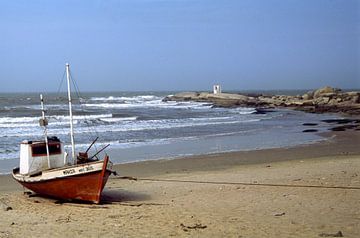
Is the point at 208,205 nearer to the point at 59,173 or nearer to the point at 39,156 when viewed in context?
the point at 59,173

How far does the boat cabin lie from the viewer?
11883mm

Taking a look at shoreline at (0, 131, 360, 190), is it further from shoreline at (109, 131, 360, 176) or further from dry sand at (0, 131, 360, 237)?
dry sand at (0, 131, 360, 237)

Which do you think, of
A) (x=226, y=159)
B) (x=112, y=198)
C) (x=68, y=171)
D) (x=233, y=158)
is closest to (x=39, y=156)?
(x=68, y=171)

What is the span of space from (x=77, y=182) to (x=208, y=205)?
122 inches

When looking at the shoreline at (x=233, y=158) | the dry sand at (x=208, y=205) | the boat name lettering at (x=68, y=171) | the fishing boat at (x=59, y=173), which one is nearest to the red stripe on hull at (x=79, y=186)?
the fishing boat at (x=59, y=173)

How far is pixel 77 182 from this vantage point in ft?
35.5

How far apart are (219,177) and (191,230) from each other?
5.95 meters

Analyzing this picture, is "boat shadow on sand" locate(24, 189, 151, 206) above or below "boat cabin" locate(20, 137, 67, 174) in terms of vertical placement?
below

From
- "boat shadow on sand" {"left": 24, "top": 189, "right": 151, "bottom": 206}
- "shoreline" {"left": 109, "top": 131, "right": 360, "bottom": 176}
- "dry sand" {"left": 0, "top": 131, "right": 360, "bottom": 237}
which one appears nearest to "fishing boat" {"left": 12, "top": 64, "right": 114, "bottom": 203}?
"boat shadow on sand" {"left": 24, "top": 189, "right": 151, "bottom": 206}

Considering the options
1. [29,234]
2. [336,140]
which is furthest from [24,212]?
[336,140]

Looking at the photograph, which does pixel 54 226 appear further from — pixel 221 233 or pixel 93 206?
pixel 221 233

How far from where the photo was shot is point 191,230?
7828 millimetres

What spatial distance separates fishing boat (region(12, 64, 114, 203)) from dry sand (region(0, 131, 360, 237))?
0.96 ft

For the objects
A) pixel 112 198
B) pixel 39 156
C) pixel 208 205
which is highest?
pixel 39 156
